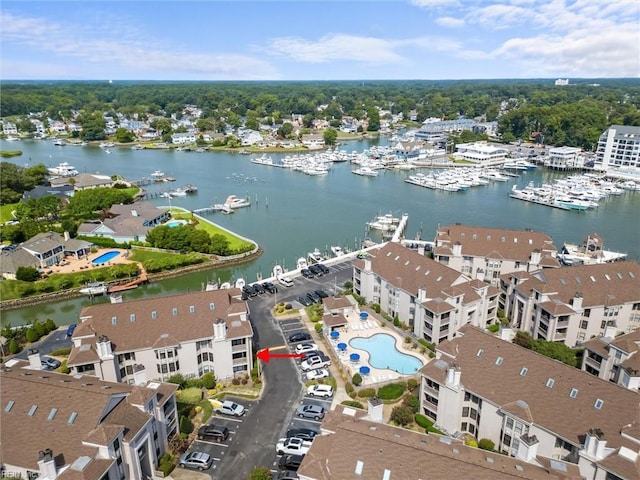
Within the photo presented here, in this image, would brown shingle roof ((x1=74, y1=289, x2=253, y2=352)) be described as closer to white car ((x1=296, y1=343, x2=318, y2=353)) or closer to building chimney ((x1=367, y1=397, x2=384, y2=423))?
white car ((x1=296, y1=343, x2=318, y2=353))

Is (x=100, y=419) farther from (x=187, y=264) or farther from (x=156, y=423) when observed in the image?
(x=187, y=264)

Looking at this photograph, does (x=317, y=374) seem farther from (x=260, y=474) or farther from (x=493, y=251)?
(x=493, y=251)

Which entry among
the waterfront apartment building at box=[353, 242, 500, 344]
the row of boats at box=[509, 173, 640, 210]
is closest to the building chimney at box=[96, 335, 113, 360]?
the waterfront apartment building at box=[353, 242, 500, 344]

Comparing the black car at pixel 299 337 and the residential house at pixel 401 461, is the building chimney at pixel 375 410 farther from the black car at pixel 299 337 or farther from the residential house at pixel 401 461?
the black car at pixel 299 337

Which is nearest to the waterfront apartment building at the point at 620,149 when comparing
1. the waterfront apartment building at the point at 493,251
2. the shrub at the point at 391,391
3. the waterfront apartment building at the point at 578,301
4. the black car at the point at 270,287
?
the waterfront apartment building at the point at 493,251

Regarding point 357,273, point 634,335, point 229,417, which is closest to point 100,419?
point 229,417

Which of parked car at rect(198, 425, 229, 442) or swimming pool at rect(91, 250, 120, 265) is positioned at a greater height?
parked car at rect(198, 425, 229, 442)
